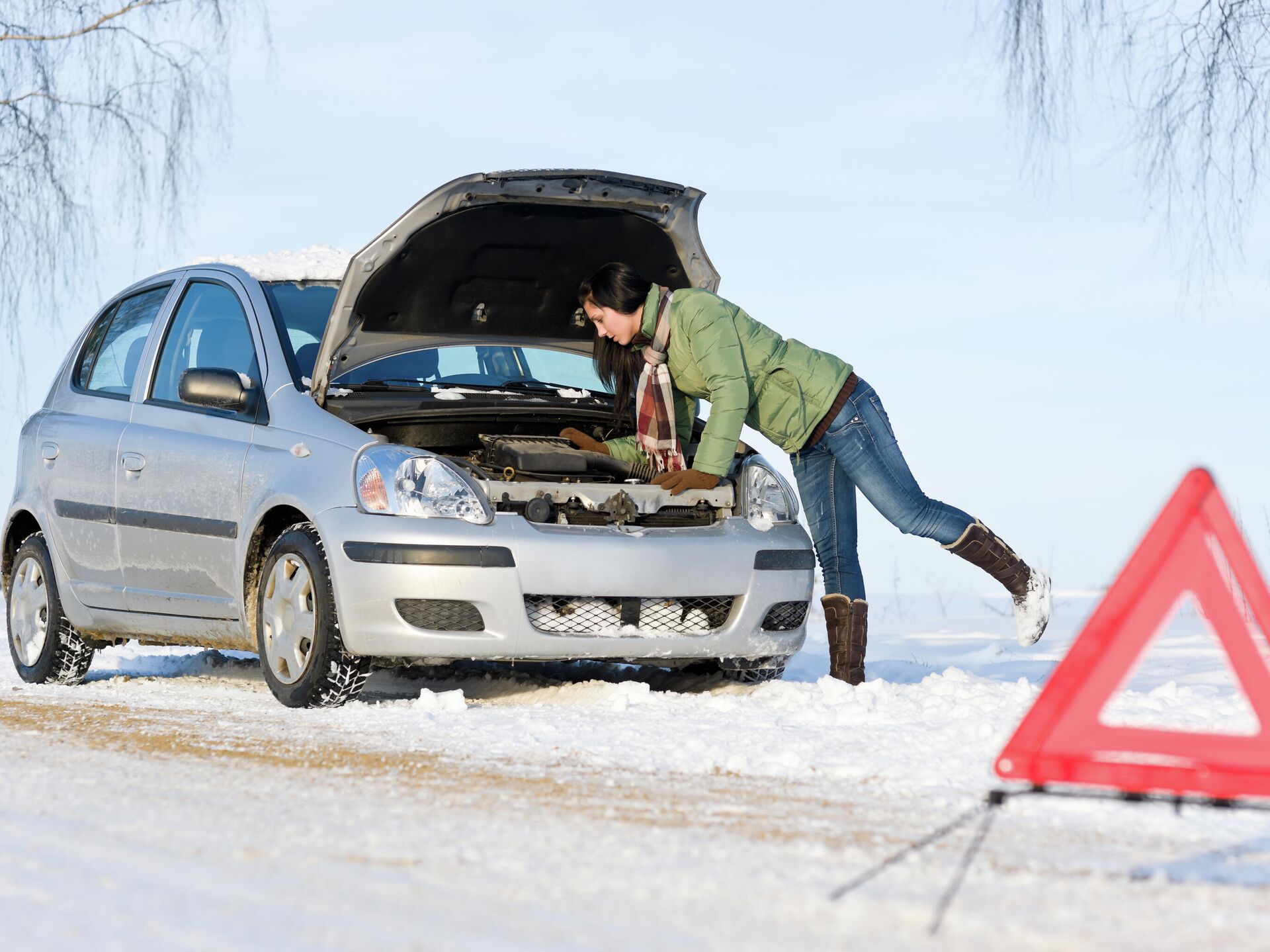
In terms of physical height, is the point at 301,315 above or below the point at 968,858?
above

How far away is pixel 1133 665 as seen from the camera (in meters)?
3.14

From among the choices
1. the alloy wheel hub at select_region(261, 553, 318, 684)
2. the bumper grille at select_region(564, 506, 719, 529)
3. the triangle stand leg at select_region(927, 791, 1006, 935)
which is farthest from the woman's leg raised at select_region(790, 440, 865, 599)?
the triangle stand leg at select_region(927, 791, 1006, 935)

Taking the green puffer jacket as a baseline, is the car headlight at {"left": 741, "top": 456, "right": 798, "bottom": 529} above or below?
below

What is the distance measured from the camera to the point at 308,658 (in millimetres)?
5938

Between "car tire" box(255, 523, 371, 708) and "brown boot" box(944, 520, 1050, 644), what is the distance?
8.65ft

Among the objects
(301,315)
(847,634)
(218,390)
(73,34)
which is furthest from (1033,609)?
(73,34)

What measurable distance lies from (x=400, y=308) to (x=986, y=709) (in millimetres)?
2988

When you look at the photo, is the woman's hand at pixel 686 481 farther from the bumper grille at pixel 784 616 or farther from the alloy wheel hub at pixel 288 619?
the alloy wheel hub at pixel 288 619

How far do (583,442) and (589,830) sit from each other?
3.43 m

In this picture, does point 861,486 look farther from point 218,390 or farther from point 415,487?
point 218,390

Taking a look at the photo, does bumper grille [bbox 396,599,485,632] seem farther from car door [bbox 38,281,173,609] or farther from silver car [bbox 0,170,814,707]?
car door [bbox 38,281,173,609]

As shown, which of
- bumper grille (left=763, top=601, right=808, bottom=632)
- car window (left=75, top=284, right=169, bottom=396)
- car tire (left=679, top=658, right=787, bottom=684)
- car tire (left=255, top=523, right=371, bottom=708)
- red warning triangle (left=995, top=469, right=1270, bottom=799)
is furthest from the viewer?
car window (left=75, top=284, right=169, bottom=396)

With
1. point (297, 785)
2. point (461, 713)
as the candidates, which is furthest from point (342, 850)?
point (461, 713)

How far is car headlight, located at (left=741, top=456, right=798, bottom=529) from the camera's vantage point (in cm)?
653
